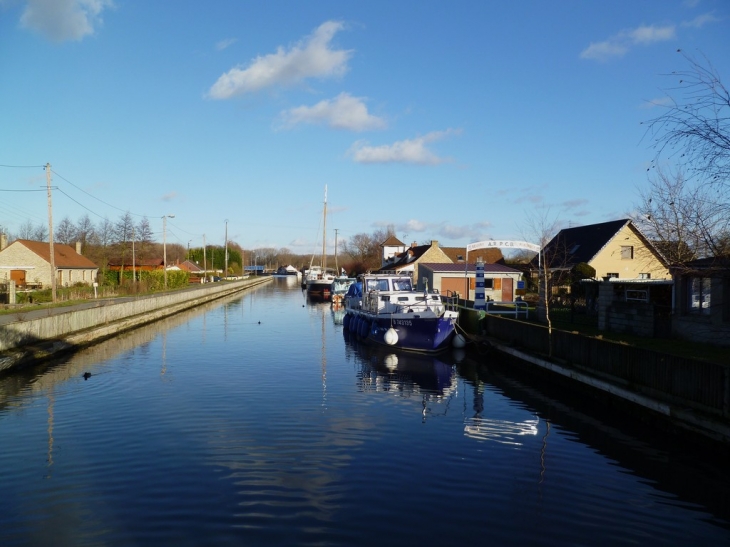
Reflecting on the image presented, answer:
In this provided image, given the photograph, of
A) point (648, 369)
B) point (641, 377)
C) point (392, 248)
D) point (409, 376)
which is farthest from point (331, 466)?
point (392, 248)

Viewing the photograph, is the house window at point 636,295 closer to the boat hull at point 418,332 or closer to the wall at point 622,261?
the boat hull at point 418,332

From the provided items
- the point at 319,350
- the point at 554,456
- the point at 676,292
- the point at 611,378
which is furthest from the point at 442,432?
the point at 319,350

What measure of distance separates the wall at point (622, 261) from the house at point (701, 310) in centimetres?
2577

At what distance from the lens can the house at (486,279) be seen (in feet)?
156

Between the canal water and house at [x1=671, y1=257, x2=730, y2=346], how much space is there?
5.09 meters

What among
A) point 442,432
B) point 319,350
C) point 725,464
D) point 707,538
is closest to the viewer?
point 707,538

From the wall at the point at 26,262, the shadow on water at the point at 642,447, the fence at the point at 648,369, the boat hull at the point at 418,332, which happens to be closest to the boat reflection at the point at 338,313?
the boat hull at the point at 418,332

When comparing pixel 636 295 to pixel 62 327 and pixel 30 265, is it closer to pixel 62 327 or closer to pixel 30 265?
pixel 62 327

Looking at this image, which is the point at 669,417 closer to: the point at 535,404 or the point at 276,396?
the point at 535,404

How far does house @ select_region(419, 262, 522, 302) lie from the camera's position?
156 feet

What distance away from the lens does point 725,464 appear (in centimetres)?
1200

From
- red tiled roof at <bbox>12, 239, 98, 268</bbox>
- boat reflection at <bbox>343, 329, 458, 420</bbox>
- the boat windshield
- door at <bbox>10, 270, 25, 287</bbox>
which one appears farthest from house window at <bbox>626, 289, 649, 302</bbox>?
door at <bbox>10, 270, 25, 287</bbox>

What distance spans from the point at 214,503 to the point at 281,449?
3.04 meters

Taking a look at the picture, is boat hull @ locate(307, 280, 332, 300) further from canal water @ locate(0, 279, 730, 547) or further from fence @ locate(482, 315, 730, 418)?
canal water @ locate(0, 279, 730, 547)
